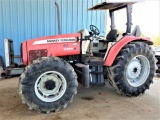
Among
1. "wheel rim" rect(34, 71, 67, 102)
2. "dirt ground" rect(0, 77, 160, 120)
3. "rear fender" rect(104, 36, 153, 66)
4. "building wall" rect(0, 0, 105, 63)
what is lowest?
"dirt ground" rect(0, 77, 160, 120)

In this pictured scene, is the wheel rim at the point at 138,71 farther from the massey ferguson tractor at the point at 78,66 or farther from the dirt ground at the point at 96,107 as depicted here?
the dirt ground at the point at 96,107

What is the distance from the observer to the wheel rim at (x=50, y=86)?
10.0ft

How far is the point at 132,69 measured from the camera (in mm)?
3912

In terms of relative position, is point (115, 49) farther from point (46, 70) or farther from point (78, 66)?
point (46, 70)

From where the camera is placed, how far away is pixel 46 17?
664cm

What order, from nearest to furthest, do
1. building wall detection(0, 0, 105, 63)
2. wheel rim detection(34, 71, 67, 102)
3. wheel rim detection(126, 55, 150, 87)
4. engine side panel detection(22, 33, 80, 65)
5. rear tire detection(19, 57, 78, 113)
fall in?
rear tire detection(19, 57, 78, 113) → wheel rim detection(34, 71, 67, 102) → engine side panel detection(22, 33, 80, 65) → wheel rim detection(126, 55, 150, 87) → building wall detection(0, 0, 105, 63)

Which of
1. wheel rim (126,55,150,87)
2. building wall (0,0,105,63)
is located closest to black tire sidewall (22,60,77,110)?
wheel rim (126,55,150,87)

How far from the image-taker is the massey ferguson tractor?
297cm

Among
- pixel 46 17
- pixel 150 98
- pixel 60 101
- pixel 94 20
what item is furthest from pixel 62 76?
pixel 94 20

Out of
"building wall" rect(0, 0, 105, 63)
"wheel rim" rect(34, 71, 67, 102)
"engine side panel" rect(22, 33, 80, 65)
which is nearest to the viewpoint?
"wheel rim" rect(34, 71, 67, 102)

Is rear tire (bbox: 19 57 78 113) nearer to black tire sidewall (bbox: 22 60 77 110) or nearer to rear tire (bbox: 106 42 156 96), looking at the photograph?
black tire sidewall (bbox: 22 60 77 110)

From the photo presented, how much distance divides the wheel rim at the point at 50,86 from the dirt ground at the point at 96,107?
0.28 metres

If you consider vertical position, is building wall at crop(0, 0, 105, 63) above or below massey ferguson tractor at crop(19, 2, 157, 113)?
above

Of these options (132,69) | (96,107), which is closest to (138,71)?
(132,69)
